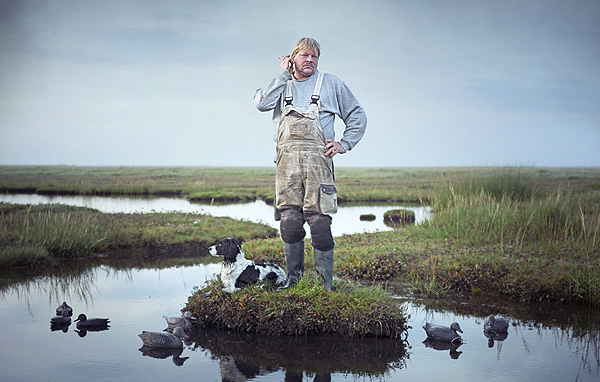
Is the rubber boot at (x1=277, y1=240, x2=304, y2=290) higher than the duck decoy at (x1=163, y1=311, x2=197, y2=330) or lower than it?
higher

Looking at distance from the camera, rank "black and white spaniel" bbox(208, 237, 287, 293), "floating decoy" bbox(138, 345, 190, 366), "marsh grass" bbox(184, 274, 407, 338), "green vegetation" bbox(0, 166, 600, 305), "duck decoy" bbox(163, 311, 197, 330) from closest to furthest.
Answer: "floating decoy" bbox(138, 345, 190, 366) < "marsh grass" bbox(184, 274, 407, 338) < "duck decoy" bbox(163, 311, 197, 330) < "black and white spaniel" bbox(208, 237, 287, 293) < "green vegetation" bbox(0, 166, 600, 305)

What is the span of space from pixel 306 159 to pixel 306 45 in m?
1.51

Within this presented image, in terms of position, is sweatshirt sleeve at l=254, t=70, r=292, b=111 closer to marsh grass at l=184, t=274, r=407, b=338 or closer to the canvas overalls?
the canvas overalls

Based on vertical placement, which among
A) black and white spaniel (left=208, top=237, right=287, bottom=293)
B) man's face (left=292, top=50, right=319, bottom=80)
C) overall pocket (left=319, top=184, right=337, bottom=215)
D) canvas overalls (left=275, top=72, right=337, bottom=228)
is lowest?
black and white spaniel (left=208, top=237, right=287, bottom=293)

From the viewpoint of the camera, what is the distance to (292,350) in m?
5.93

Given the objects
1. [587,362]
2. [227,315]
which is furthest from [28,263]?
[587,362]

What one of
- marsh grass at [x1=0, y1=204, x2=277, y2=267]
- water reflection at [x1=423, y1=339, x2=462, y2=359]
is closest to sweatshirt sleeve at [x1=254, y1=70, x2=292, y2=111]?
water reflection at [x1=423, y1=339, x2=462, y2=359]

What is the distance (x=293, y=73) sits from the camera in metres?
7.14

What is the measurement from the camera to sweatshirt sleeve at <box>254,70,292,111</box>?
22.9ft

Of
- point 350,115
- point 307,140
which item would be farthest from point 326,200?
point 350,115

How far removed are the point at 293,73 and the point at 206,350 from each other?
3737 mm

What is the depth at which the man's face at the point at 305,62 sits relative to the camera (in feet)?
22.7

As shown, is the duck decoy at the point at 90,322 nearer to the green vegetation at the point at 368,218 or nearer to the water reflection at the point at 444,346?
the water reflection at the point at 444,346

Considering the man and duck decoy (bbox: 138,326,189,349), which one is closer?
duck decoy (bbox: 138,326,189,349)
